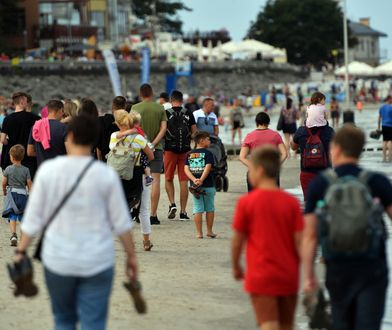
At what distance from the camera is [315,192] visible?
311 inches

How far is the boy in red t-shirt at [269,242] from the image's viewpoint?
7.71 metres

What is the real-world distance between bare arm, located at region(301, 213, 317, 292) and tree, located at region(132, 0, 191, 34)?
13431 centimetres

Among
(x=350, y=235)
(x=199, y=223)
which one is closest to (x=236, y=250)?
(x=350, y=235)

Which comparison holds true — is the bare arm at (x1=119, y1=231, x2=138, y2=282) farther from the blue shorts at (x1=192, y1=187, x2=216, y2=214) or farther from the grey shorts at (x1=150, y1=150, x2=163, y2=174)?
the grey shorts at (x1=150, y1=150, x2=163, y2=174)

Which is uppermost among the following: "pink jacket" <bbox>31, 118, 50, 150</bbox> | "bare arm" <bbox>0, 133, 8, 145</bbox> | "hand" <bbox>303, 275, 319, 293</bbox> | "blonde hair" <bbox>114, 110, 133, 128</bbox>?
"blonde hair" <bbox>114, 110, 133, 128</bbox>

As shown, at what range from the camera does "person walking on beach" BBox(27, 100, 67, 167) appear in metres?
14.4

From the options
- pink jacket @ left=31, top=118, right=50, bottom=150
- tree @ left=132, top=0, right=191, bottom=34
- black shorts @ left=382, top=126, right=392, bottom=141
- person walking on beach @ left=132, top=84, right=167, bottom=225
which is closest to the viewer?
pink jacket @ left=31, top=118, right=50, bottom=150

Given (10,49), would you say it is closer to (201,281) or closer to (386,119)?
(386,119)

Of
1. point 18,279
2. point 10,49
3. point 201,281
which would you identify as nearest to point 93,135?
point 18,279

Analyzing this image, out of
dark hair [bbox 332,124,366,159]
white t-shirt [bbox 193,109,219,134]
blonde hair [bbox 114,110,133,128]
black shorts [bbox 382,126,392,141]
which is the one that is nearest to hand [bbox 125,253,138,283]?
dark hair [bbox 332,124,366,159]

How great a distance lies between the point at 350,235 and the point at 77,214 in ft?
4.72

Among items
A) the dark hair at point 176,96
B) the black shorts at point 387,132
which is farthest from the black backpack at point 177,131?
the black shorts at point 387,132

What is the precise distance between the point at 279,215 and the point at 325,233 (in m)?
0.26

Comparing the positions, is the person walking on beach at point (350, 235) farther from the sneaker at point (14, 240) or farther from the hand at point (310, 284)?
the sneaker at point (14, 240)
